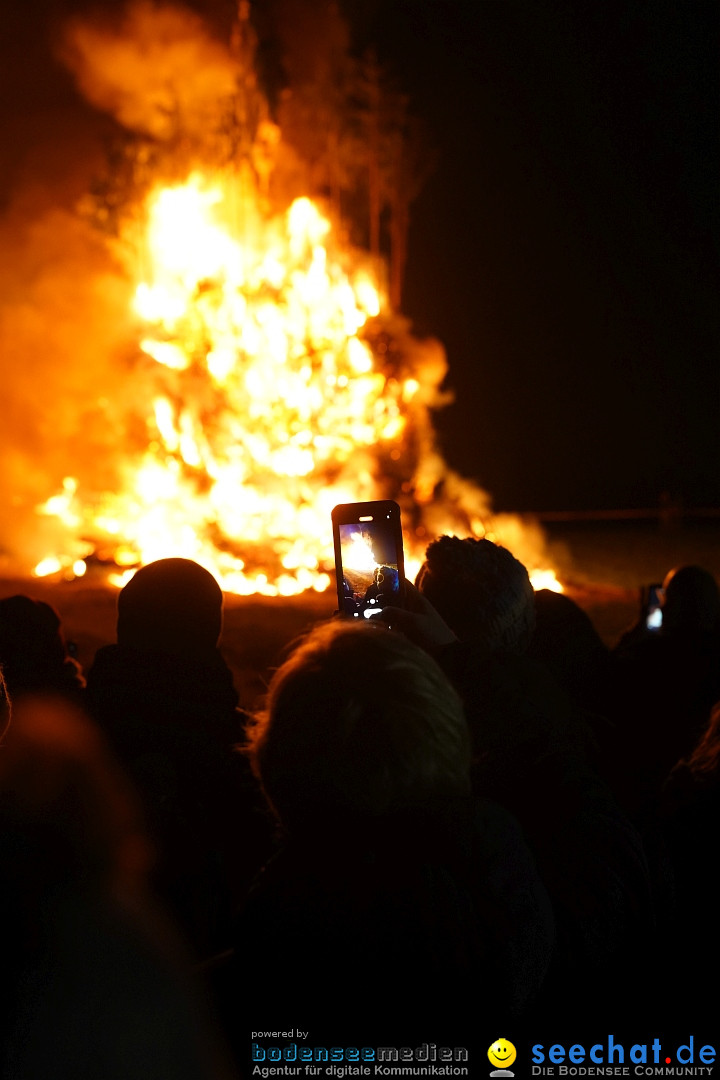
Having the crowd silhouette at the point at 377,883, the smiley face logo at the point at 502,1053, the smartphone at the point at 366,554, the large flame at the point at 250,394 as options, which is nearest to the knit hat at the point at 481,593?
the smartphone at the point at 366,554

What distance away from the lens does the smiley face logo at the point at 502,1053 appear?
131cm

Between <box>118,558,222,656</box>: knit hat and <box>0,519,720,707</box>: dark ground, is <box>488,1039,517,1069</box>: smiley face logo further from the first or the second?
<box>0,519,720,707</box>: dark ground

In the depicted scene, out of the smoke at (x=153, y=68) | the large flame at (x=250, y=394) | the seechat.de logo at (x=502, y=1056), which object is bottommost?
the seechat.de logo at (x=502, y=1056)

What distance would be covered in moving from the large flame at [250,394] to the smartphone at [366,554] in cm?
1000

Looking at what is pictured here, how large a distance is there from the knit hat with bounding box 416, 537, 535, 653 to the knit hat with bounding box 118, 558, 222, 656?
0.67m

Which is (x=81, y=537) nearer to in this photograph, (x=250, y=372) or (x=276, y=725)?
(x=250, y=372)

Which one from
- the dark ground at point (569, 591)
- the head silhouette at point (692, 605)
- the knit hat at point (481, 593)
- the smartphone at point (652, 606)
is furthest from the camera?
the dark ground at point (569, 591)

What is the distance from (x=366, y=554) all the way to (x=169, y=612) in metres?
0.61

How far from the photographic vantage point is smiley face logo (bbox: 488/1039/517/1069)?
1.31 meters

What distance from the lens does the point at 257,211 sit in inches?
576

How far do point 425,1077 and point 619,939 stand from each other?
0.40m

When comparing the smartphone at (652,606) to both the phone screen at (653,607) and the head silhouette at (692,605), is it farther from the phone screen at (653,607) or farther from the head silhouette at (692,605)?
the head silhouette at (692,605)

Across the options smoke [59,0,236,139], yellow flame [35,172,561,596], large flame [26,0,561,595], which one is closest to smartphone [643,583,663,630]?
large flame [26,0,561,595]

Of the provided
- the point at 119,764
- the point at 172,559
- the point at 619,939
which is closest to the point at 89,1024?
the point at 619,939
